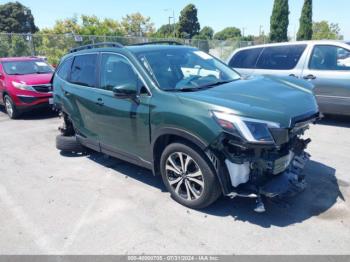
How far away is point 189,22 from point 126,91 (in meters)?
73.6

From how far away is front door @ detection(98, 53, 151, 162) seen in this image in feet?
13.1

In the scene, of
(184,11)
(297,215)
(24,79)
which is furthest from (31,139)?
(184,11)

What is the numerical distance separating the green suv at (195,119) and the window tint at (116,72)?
0.01m

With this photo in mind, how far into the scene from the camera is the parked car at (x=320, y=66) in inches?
263

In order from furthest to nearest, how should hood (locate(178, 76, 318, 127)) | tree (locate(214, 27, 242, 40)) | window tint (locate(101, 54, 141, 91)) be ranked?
1. tree (locate(214, 27, 242, 40))
2. window tint (locate(101, 54, 141, 91))
3. hood (locate(178, 76, 318, 127))

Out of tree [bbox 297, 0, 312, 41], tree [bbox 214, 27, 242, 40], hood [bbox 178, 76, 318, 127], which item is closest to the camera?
hood [bbox 178, 76, 318, 127]

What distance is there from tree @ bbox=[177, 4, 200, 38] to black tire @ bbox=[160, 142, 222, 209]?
7068 centimetres

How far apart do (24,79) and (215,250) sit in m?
8.11

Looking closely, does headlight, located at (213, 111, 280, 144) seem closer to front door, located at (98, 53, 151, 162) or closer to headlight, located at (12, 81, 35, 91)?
front door, located at (98, 53, 151, 162)

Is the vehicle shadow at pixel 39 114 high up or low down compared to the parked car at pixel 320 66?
down

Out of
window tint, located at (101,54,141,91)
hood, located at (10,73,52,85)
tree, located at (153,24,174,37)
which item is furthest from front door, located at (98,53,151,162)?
tree, located at (153,24,174,37)

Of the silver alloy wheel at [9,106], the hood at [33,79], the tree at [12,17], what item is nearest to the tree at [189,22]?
the tree at [12,17]

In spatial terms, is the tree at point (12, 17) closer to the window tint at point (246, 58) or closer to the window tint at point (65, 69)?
the window tint at point (246, 58)

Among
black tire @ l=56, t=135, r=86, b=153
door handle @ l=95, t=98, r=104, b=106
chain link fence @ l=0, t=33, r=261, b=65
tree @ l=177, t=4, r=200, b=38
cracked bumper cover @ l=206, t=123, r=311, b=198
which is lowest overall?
black tire @ l=56, t=135, r=86, b=153
